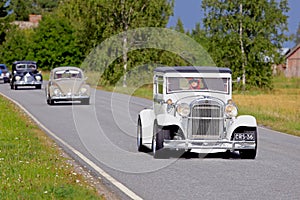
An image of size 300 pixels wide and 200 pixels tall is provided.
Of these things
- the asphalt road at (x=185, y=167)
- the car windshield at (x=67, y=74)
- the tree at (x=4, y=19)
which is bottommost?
the asphalt road at (x=185, y=167)

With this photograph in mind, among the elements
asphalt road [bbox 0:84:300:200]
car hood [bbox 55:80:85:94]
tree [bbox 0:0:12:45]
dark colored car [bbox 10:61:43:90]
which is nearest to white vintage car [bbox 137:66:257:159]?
asphalt road [bbox 0:84:300:200]

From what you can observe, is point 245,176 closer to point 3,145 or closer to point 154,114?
point 154,114

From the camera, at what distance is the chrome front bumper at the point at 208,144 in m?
14.4

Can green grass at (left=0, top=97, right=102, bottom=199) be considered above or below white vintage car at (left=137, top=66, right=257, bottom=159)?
below

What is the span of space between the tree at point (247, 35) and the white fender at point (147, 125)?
47.8 m

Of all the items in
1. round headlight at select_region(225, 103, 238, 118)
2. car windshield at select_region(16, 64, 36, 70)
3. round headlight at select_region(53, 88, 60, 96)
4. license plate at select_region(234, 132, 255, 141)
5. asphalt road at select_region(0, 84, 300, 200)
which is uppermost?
car windshield at select_region(16, 64, 36, 70)

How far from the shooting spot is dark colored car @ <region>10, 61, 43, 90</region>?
162 feet

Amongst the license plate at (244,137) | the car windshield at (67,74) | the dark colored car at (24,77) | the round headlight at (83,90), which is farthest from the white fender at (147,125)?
the dark colored car at (24,77)

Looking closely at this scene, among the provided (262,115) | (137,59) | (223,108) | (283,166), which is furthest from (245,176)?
(137,59)

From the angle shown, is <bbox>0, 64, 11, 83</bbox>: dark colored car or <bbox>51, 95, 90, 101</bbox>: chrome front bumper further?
<bbox>0, 64, 11, 83</bbox>: dark colored car

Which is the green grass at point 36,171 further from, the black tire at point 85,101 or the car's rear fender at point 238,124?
the black tire at point 85,101

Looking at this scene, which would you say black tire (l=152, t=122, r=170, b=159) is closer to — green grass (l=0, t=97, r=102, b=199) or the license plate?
the license plate

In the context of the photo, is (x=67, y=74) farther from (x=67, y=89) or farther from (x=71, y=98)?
(x=71, y=98)

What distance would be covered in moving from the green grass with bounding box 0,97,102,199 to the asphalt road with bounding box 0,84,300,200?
56 centimetres
